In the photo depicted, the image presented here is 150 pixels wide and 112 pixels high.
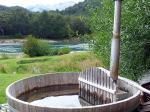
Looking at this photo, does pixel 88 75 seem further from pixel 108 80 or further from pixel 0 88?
pixel 0 88

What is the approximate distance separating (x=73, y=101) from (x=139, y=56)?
4.03 metres

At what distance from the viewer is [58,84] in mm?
8359

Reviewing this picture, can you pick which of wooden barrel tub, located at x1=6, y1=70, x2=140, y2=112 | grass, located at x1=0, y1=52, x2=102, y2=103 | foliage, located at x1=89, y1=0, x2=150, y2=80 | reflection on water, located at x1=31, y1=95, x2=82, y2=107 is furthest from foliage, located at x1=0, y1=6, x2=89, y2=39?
reflection on water, located at x1=31, y1=95, x2=82, y2=107

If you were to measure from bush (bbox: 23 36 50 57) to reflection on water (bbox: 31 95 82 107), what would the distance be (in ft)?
97.9

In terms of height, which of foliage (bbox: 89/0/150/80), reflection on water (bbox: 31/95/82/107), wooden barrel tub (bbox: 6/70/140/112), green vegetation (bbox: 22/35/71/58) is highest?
foliage (bbox: 89/0/150/80)

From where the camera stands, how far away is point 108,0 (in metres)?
12.3

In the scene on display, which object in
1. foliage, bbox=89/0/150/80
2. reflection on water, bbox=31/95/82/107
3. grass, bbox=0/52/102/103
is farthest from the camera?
grass, bbox=0/52/102/103

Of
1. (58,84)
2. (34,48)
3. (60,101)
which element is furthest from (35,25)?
(60,101)

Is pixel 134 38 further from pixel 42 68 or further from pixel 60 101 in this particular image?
pixel 42 68

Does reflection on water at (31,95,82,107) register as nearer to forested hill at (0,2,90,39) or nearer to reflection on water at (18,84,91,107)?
reflection on water at (18,84,91,107)

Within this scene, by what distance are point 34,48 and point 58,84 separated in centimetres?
2988

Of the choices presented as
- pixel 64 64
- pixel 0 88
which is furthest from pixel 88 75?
pixel 64 64

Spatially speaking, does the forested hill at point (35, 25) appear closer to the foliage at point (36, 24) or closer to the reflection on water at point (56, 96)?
the foliage at point (36, 24)

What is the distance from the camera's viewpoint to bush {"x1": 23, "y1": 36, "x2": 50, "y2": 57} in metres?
37.8
